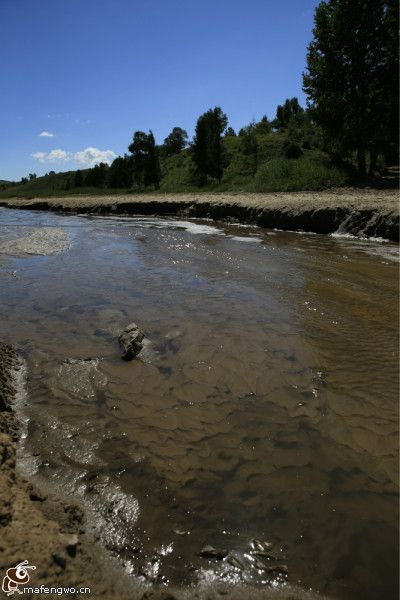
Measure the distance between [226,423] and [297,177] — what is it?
855 inches

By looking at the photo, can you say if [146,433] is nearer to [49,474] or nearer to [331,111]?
[49,474]

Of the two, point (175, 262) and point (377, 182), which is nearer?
point (175, 262)

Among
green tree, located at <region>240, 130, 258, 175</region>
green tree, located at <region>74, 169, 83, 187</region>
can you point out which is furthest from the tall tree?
green tree, located at <region>74, 169, 83, 187</region>

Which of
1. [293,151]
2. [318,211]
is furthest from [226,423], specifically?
[293,151]

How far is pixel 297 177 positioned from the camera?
2242 cm

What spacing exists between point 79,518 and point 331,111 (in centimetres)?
2592

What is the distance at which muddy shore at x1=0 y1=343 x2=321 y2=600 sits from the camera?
1.85 metres

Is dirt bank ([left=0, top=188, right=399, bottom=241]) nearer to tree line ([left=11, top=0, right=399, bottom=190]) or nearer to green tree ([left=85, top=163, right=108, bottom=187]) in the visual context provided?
tree line ([left=11, top=0, right=399, bottom=190])

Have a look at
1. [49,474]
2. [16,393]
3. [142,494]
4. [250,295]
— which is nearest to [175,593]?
[142,494]

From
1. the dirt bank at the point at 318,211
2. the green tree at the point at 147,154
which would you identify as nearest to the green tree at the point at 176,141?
the green tree at the point at 147,154

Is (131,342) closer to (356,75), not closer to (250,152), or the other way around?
(356,75)

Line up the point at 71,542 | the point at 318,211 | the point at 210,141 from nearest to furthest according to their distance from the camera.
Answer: the point at 71,542, the point at 318,211, the point at 210,141

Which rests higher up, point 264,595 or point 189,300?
point 189,300

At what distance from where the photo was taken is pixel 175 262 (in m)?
9.68
